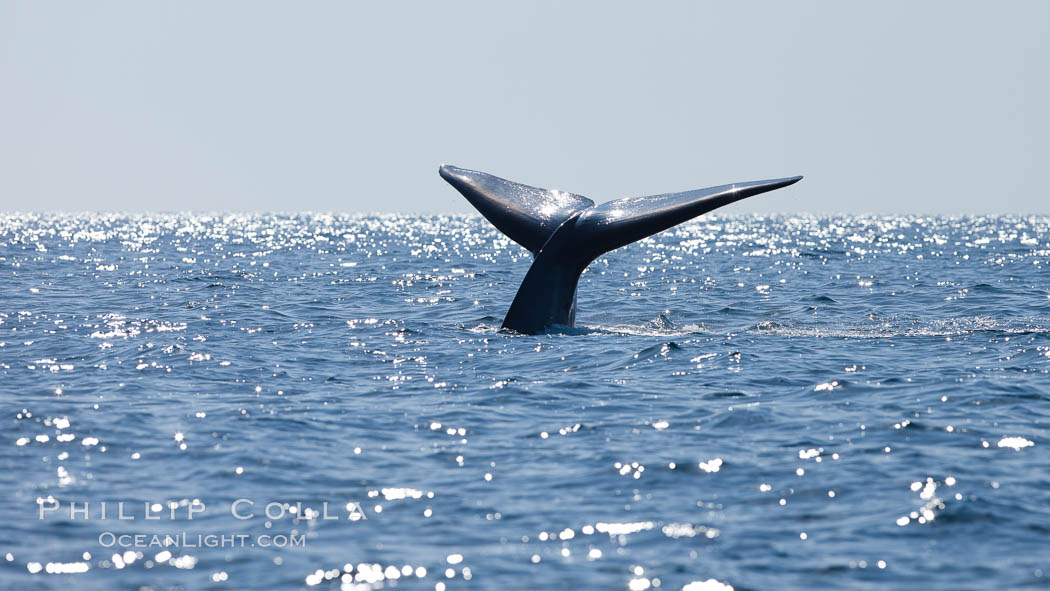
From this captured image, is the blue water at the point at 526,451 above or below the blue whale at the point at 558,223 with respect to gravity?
below

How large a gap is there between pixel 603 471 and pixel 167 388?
6.03 metres

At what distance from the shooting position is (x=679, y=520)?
28.6 feet

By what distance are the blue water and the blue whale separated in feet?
1.93

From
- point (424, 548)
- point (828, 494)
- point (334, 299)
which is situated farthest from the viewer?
point (334, 299)

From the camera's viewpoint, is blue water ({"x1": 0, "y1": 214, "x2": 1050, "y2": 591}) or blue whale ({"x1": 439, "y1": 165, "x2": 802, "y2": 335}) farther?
blue whale ({"x1": 439, "y1": 165, "x2": 802, "y2": 335})

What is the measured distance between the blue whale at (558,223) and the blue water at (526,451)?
1.93 feet

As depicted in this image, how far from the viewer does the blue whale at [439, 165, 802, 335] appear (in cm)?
1631

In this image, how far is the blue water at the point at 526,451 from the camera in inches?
310

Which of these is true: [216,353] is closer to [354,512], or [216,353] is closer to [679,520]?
[354,512]

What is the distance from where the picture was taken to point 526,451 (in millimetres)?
10766

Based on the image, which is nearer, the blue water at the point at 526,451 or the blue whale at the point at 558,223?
the blue water at the point at 526,451

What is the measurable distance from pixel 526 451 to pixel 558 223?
684cm

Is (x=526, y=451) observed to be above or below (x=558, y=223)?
below

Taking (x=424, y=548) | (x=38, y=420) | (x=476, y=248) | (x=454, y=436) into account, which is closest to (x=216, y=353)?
(x=38, y=420)
